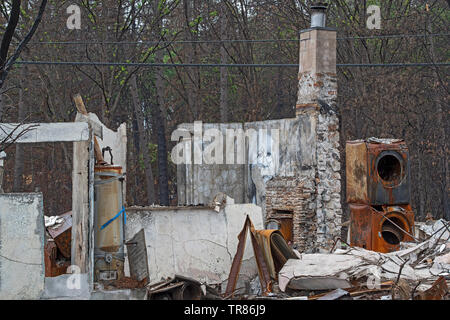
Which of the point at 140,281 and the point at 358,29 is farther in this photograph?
the point at 358,29

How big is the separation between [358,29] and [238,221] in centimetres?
1144

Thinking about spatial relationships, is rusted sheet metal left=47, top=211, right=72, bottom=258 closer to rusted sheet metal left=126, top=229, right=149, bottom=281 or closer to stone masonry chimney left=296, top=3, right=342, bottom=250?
rusted sheet metal left=126, top=229, right=149, bottom=281

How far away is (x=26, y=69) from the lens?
1953 cm

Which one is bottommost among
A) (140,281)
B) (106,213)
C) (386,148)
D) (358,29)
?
(140,281)

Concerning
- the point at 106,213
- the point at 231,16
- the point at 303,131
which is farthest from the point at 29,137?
the point at 231,16

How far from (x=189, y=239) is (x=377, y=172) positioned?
3505mm

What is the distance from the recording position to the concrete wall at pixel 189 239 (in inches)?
365

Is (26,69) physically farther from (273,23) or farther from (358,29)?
(358,29)

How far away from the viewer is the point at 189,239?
942 cm

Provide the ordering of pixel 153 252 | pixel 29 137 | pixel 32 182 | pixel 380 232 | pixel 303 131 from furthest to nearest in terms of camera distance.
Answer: pixel 32 182 < pixel 303 131 < pixel 380 232 < pixel 153 252 < pixel 29 137

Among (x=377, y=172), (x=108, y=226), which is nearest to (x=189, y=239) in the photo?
(x=108, y=226)
